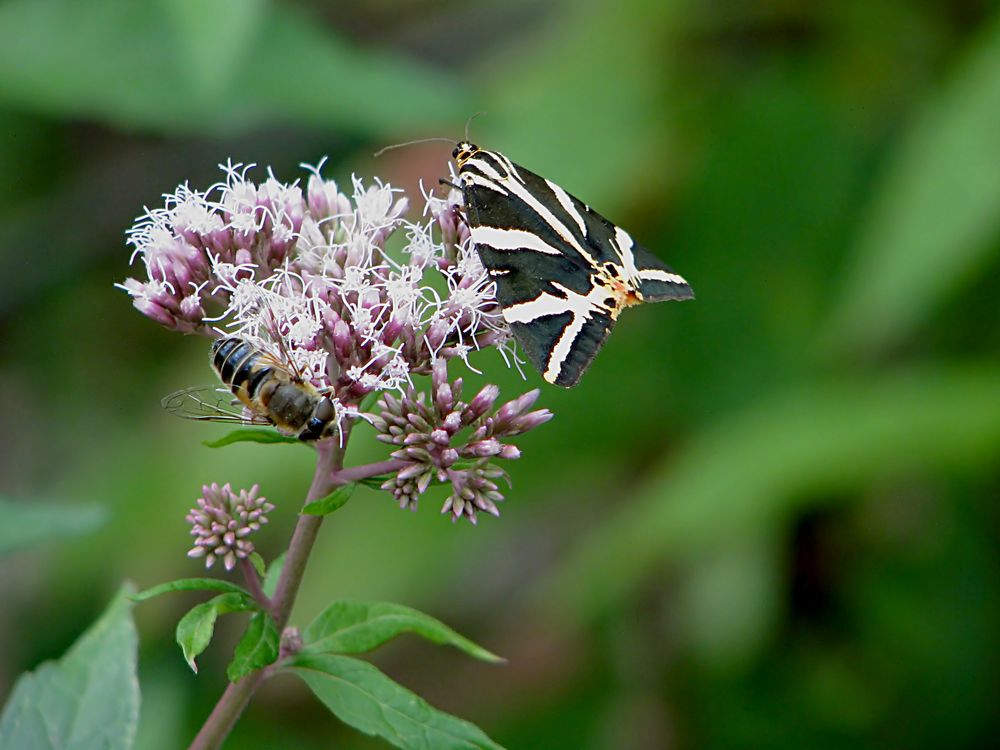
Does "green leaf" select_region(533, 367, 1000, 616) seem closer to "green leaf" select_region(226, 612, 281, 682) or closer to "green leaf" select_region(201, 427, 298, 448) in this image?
"green leaf" select_region(201, 427, 298, 448)

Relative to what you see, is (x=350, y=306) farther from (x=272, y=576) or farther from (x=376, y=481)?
(x=272, y=576)

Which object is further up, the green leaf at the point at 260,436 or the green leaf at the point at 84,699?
the green leaf at the point at 260,436

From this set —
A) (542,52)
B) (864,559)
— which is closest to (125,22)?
(542,52)

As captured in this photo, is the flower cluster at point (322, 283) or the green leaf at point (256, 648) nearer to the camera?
the green leaf at point (256, 648)

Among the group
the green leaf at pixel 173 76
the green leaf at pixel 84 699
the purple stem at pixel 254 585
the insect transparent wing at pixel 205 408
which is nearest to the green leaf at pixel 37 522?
the green leaf at pixel 84 699

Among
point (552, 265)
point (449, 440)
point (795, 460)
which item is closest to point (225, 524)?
point (449, 440)

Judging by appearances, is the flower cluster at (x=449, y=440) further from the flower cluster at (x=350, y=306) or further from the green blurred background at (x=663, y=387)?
the green blurred background at (x=663, y=387)
